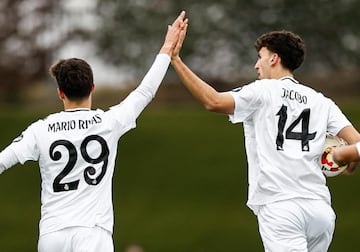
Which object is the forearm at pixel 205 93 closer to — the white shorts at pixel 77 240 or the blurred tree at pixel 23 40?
the white shorts at pixel 77 240

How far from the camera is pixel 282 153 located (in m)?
8.21

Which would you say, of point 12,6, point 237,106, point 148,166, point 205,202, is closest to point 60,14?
point 12,6

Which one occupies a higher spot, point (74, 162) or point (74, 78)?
point (74, 78)

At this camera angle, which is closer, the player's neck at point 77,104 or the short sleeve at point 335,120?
the player's neck at point 77,104

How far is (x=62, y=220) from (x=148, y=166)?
17.3 m

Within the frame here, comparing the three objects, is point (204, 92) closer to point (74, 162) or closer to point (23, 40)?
point (74, 162)

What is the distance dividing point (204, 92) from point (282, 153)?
2.40 ft

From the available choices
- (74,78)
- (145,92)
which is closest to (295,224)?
(145,92)

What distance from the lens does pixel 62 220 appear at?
7609 mm

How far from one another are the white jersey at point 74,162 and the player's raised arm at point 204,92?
0.68 metres

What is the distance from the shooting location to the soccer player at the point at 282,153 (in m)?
8.14

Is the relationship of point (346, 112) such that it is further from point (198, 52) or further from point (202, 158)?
point (198, 52)

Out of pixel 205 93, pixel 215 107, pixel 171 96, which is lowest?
pixel 215 107

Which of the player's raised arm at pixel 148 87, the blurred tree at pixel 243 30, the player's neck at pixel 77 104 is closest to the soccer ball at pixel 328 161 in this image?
the player's raised arm at pixel 148 87
